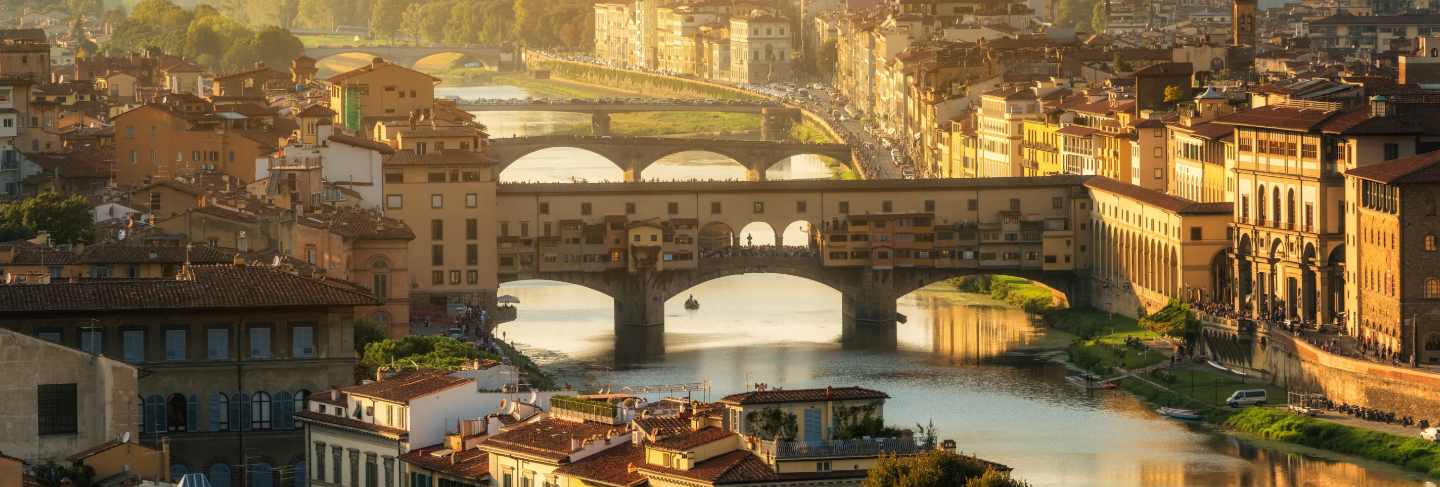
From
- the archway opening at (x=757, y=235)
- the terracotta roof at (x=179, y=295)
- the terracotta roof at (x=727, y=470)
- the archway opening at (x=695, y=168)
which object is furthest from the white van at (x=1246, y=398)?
the archway opening at (x=695, y=168)

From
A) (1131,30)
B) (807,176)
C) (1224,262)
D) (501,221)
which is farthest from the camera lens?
(1131,30)

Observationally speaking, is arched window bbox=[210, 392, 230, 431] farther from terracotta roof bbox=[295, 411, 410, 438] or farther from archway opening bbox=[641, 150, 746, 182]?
archway opening bbox=[641, 150, 746, 182]

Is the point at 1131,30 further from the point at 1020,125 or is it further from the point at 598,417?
the point at 598,417

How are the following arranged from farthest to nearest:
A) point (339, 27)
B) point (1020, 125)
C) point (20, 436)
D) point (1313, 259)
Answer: point (339, 27) < point (1020, 125) < point (1313, 259) < point (20, 436)

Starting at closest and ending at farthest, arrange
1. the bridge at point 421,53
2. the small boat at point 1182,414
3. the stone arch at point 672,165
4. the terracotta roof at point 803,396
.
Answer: the terracotta roof at point 803,396 → the small boat at point 1182,414 → the stone arch at point 672,165 → the bridge at point 421,53

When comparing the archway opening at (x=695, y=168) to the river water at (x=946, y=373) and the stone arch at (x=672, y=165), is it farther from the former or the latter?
the river water at (x=946, y=373)

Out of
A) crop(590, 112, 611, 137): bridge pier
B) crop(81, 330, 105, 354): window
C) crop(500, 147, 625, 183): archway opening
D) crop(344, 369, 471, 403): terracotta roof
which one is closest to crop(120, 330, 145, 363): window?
crop(81, 330, 105, 354): window

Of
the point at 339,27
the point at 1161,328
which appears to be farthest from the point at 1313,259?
the point at 339,27
